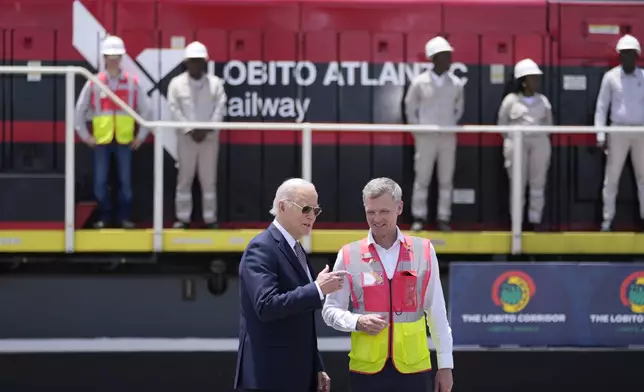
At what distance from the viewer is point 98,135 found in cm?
736

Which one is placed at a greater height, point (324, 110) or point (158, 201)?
point (324, 110)

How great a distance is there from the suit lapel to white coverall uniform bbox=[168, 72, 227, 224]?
10.8 feet

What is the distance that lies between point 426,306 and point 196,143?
356 centimetres

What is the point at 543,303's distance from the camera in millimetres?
7148

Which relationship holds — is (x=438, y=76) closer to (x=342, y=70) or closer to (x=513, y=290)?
(x=342, y=70)

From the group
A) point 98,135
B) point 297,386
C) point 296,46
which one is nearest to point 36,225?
point 98,135

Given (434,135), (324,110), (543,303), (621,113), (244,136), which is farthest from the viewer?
(324,110)

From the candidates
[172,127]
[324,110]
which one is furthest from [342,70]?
[172,127]

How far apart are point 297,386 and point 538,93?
4.43 m

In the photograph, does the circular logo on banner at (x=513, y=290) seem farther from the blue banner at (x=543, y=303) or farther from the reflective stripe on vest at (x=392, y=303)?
the reflective stripe on vest at (x=392, y=303)

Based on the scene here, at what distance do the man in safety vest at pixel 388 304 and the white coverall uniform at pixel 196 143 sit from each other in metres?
3.35

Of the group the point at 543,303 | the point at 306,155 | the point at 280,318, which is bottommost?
the point at 543,303

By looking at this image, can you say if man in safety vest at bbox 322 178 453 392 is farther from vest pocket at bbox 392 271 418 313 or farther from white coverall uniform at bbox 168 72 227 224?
white coverall uniform at bbox 168 72 227 224

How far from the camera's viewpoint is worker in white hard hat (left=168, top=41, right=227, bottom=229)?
24.3ft
